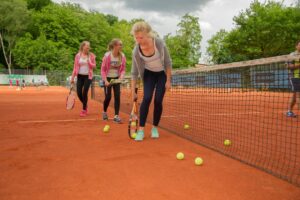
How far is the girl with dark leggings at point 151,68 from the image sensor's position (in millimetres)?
4145

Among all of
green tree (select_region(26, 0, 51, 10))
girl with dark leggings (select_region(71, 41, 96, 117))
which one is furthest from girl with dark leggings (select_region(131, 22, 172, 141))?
green tree (select_region(26, 0, 51, 10))

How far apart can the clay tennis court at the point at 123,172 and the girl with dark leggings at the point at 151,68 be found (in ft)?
1.73

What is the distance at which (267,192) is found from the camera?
2.43m

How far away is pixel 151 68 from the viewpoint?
4453 millimetres

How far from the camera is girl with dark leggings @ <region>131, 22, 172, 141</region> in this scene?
13.6 ft

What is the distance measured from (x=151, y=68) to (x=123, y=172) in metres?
1.95

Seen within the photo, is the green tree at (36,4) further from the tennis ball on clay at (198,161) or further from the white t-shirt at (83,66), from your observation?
the tennis ball on clay at (198,161)

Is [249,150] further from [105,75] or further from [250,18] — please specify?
[250,18]

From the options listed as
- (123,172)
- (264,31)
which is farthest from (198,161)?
(264,31)

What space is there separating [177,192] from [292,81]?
5307mm

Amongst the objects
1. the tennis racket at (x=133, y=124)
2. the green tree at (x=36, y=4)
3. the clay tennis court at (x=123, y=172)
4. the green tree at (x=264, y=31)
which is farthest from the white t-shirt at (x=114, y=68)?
the green tree at (x=36, y=4)

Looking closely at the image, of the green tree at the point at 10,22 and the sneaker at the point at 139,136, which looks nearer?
the sneaker at the point at 139,136

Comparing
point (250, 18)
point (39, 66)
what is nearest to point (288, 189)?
point (250, 18)

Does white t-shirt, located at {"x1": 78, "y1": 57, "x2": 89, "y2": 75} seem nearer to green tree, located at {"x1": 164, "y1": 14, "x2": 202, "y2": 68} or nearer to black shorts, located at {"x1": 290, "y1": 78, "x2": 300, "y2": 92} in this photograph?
black shorts, located at {"x1": 290, "y1": 78, "x2": 300, "y2": 92}
